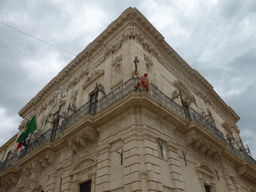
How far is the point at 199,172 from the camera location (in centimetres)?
829

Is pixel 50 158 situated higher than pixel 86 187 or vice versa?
pixel 50 158

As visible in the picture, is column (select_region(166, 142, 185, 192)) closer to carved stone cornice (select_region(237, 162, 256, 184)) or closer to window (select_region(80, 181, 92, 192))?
window (select_region(80, 181, 92, 192))

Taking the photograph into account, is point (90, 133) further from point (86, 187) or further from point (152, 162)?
point (152, 162)

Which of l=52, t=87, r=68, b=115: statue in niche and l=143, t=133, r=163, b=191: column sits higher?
l=52, t=87, r=68, b=115: statue in niche

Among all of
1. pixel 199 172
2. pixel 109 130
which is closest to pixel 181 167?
pixel 199 172

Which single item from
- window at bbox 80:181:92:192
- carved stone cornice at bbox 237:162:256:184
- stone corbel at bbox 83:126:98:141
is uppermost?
stone corbel at bbox 83:126:98:141

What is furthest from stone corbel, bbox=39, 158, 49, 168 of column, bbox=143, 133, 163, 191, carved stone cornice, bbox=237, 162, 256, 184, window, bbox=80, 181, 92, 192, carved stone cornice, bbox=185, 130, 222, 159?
carved stone cornice, bbox=237, 162, 256, 184

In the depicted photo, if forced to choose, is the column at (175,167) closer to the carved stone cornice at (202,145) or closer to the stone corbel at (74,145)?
the carved stone cornice at (202,145)

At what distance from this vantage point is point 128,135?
6812 millimetres

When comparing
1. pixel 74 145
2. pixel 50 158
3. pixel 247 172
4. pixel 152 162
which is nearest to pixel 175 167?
pixel 152 162

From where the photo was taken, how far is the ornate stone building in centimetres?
655

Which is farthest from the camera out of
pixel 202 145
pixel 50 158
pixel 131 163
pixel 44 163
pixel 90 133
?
pixel 44 163

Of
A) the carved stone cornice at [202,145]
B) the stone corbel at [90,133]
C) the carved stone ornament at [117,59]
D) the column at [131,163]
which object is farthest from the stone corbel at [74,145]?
the carved stone cornice at [202,145]

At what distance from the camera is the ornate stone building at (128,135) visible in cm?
655
